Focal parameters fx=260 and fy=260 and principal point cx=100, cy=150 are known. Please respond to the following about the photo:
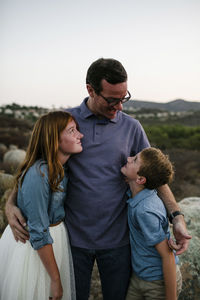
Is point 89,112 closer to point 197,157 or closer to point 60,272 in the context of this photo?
point 60,272

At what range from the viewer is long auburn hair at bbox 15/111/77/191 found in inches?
68.2

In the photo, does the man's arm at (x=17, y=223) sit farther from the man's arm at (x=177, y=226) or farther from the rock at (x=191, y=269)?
the rock at (x=191, y=269)

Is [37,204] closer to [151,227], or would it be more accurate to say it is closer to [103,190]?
[103,190]

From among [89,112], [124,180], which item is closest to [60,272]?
[124,180]

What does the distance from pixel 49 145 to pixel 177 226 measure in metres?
1.07

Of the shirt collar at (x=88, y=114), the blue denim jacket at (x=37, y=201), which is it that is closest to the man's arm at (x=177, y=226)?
the shirt collar at (x=88, y=114)

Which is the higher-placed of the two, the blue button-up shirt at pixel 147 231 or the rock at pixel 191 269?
the blue button-up shirt at pixel 147 231

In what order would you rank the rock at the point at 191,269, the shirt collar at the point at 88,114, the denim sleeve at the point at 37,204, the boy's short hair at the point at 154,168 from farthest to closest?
the rock at the point at 191,269, the shirt collar at the point at 88,114, the boy's short hair at the point at 154,168, the denim sleeve at the point at 37,204

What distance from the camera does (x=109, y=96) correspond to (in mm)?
1938

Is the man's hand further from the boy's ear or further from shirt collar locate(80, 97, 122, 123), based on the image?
shirt collar locate(80, 97, 122, 123)

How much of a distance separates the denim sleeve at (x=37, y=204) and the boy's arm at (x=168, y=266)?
30.2 inches

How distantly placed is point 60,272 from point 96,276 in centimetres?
198

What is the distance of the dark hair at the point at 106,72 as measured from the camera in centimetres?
191

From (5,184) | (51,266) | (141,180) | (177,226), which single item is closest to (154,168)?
(141,180)
